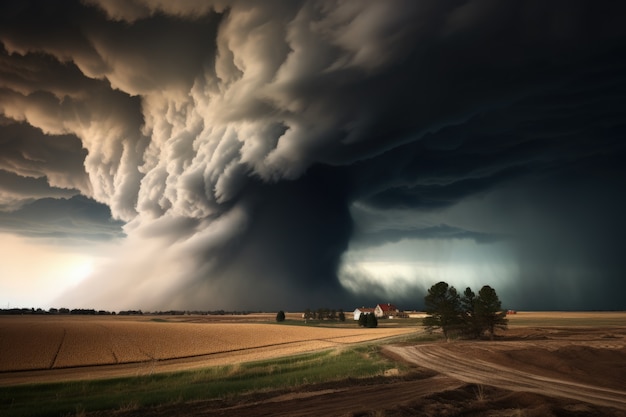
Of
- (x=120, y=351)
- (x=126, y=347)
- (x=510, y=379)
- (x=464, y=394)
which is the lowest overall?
(x=510, y=379)

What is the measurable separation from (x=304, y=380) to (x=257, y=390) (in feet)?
11.3

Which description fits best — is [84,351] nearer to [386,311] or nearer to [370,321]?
[370,321]

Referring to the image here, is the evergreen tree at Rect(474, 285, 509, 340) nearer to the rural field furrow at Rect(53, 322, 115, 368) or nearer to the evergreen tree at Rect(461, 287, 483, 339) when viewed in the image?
the evergreen tree at Rect(461, 287, 483, 339)

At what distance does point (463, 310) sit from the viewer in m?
50.8

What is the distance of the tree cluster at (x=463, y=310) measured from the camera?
160ft

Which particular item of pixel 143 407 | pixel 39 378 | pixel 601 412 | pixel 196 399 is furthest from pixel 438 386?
pixel 39 378

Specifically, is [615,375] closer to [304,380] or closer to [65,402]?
[304,380]

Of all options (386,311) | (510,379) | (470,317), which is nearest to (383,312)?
(386,311)

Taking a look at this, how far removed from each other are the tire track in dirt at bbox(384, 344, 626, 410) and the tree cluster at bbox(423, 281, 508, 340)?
1777 centimetres

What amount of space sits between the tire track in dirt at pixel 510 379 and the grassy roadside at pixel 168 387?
3.83 metres

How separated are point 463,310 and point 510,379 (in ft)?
103

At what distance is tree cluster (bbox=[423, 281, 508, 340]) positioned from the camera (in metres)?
48.8

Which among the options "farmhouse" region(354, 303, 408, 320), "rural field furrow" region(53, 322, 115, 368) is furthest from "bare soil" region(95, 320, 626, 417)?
"farmhouse" region(354, 303, 408, 320)

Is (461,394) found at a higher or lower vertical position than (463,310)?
lower
